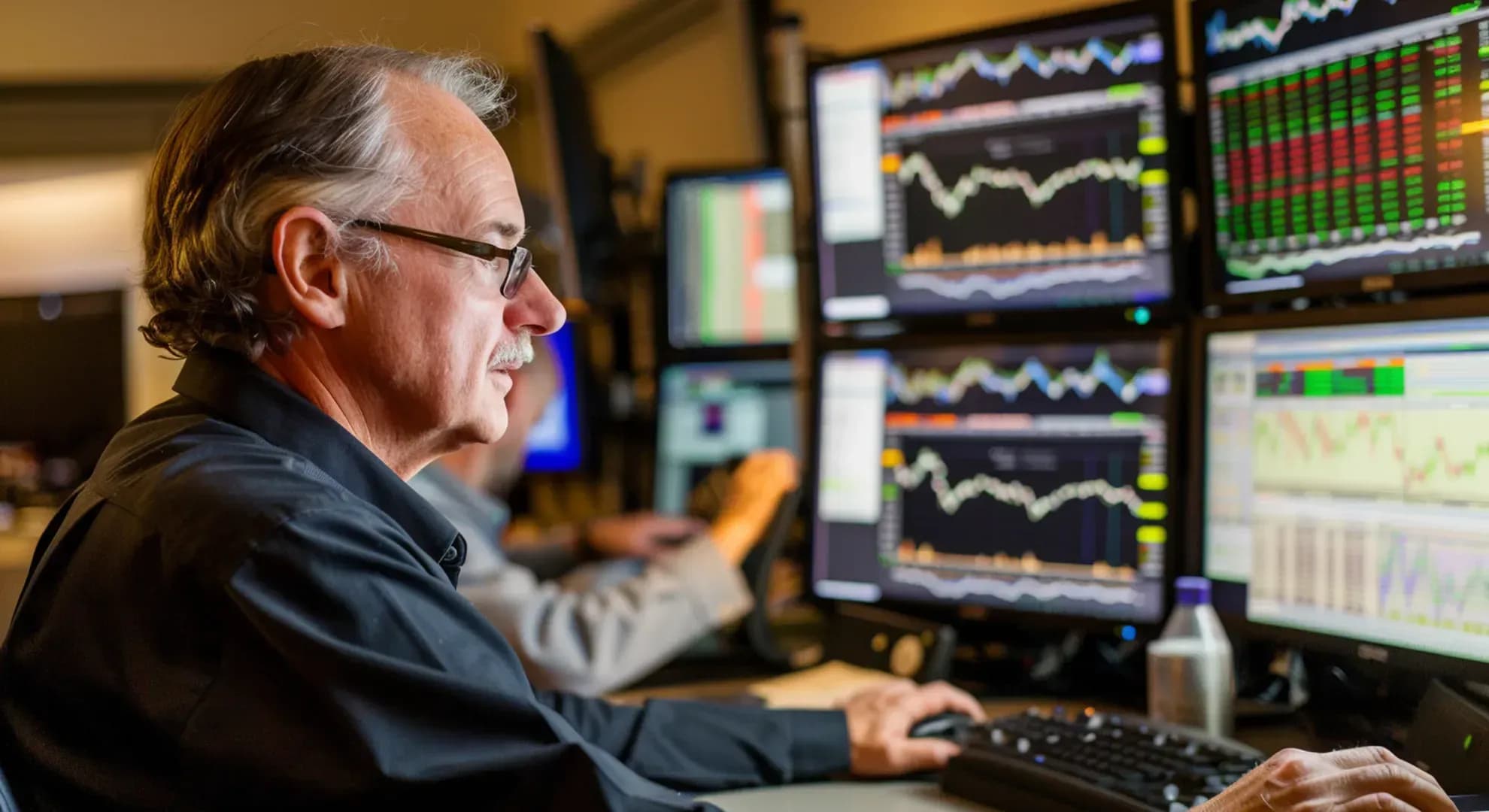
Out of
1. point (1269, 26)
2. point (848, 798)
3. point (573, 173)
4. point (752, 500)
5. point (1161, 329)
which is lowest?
point (848, 798)

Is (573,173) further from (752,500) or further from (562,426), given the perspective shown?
(752,500)

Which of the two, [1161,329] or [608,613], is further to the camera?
[608,613]

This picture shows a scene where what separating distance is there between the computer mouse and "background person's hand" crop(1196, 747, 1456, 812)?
0.48m

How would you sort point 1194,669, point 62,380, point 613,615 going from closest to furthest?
point 1194,669 < point 613,615 < point 62,380

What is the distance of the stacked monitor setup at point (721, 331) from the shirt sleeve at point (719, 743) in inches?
44.7

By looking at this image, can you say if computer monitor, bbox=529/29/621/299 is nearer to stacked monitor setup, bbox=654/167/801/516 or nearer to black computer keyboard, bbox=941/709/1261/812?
stacked monitor setup, bbox=654/167/801/516

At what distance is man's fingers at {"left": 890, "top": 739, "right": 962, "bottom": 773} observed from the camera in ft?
4.33

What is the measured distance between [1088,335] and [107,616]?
43.5 inches

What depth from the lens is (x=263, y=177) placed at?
100 centimetres

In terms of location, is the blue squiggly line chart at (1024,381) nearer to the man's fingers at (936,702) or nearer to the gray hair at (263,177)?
the man's fingers at (936,702)

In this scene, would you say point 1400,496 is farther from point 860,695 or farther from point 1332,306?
point 860,695

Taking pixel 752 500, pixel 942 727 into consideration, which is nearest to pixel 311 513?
pixel 942 727

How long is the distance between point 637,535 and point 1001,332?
98 cm

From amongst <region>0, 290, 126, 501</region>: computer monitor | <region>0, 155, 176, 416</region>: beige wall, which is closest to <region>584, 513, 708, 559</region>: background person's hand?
<region>0, 290, 126, 501</region>: computer monitor
